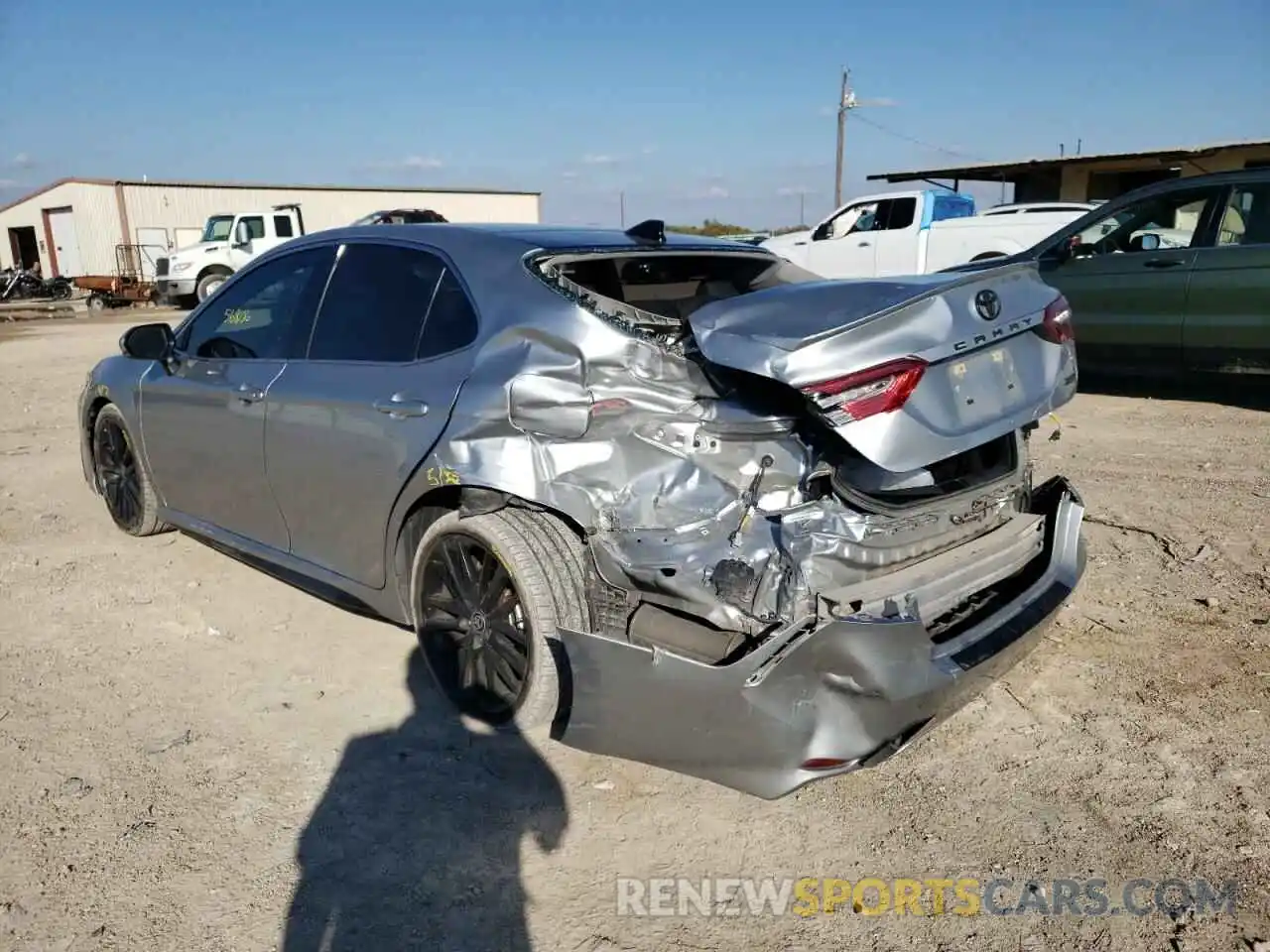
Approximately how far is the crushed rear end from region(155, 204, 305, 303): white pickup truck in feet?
70.0

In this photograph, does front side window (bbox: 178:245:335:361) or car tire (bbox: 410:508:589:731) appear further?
front side window (bbox: 178:245:335:361)

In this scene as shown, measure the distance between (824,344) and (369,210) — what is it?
3878 centimetres

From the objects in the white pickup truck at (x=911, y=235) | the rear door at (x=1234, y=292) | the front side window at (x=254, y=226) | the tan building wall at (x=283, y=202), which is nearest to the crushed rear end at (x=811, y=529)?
the rear door at (x=1234, y=292)

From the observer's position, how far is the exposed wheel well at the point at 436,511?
305 centimetres

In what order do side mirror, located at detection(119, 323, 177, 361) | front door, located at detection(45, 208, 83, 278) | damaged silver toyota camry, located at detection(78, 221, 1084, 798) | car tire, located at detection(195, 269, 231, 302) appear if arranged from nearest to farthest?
damaged silver toyota camry, located at detection(78, 221, 1084, 798)
side mirror, located at detection(119, 323, 177, 361)
car tire, located at detection(195, 269, 231, 302)
front door, located at detection(45, 208, 83, 278)

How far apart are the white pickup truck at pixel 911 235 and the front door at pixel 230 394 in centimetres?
1036

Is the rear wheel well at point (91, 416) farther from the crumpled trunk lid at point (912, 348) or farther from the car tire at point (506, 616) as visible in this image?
the crumpled trunk lid at point (912, 348)

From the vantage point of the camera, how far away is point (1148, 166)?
75.9 ft

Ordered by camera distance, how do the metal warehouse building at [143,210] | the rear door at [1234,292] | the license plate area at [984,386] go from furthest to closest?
the metal warehouse building at [143,210]
the rear door at [1234,292]
the license plate area at [984,386]

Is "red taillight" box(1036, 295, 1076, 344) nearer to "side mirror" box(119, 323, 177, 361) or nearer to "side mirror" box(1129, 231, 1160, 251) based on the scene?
"side mirror" box(119, 323, 177, 361)

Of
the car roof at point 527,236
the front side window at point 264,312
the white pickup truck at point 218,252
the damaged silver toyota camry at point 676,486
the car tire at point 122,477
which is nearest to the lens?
the damaged silver toyota camry at point 676,486

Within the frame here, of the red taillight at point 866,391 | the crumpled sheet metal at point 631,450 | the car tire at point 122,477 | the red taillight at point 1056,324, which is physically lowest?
the car tire at point 122,477

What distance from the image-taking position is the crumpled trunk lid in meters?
2.58

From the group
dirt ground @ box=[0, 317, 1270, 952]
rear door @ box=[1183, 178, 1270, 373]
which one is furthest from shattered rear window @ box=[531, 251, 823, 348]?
rear door @ box=[1183, 178, 1270, 373]
